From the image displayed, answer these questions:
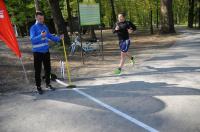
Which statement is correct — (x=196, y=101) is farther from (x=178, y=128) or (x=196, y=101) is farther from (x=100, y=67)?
(x=100, y=67)

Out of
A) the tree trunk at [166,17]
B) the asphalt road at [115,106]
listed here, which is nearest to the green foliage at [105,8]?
the tree trunk at [166,17]

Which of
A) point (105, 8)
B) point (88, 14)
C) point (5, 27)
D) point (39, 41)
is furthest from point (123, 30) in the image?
point (105, 8)

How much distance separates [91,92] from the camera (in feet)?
29.7

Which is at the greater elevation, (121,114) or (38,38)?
(38,38)

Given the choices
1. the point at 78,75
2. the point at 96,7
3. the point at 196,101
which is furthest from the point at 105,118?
the point at 96,7

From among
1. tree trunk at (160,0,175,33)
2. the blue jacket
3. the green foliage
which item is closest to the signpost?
the blue jacket

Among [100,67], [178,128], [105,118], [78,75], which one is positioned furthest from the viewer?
[100,67]

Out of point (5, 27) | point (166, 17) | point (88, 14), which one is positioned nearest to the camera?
point (5, 27)

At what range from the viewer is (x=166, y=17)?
28.3m

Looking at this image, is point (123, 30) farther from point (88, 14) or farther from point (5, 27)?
point (5, 27)

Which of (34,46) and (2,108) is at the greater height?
(34,46)

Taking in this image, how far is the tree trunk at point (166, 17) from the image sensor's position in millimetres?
28312

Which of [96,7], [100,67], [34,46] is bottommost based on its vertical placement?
[100,67]

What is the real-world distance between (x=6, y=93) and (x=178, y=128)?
17.3ft
